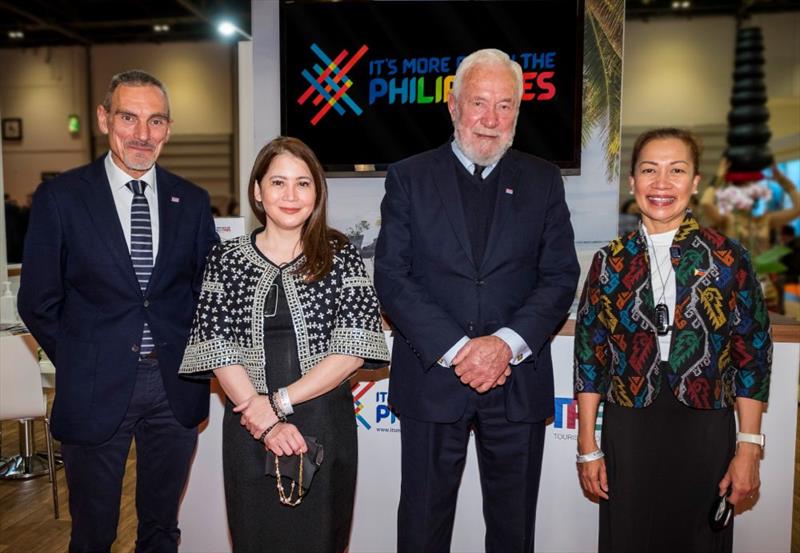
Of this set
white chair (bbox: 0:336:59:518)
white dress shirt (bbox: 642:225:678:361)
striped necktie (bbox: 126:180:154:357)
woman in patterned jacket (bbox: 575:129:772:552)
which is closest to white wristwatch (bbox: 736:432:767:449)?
woman in patterned jacket (bbox: 575:129:772:552)

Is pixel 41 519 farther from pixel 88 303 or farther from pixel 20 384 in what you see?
pixel 88 303

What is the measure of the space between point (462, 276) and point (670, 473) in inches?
31.5

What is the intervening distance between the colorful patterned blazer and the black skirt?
46 millimetres

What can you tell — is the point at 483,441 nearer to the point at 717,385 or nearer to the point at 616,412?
the point at 616,412

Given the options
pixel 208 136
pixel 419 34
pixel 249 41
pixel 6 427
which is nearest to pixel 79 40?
pixel 208 136

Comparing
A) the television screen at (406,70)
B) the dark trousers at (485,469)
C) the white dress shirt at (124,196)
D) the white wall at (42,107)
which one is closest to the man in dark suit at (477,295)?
the dark trousers at (485,469)

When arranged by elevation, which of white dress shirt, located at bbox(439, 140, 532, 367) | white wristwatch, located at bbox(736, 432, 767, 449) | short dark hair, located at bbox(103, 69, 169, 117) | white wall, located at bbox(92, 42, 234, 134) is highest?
white wall, located at bbox(92, 42, 234, 134)

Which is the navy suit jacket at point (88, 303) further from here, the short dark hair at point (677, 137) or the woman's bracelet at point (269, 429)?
the short dark hair at point (677, 137)

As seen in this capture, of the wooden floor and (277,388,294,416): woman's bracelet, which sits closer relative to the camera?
(277,388,294,416): woman's bracelet

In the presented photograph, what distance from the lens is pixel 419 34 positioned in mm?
3496

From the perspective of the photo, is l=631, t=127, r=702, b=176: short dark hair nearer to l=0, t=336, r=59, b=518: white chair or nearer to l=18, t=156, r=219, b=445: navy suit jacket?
l=18, t=156, r=219, b=445: navy suit jacket

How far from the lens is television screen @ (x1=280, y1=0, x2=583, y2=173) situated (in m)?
3.44

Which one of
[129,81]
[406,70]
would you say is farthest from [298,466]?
[406,70]

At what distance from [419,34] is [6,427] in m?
4.37
